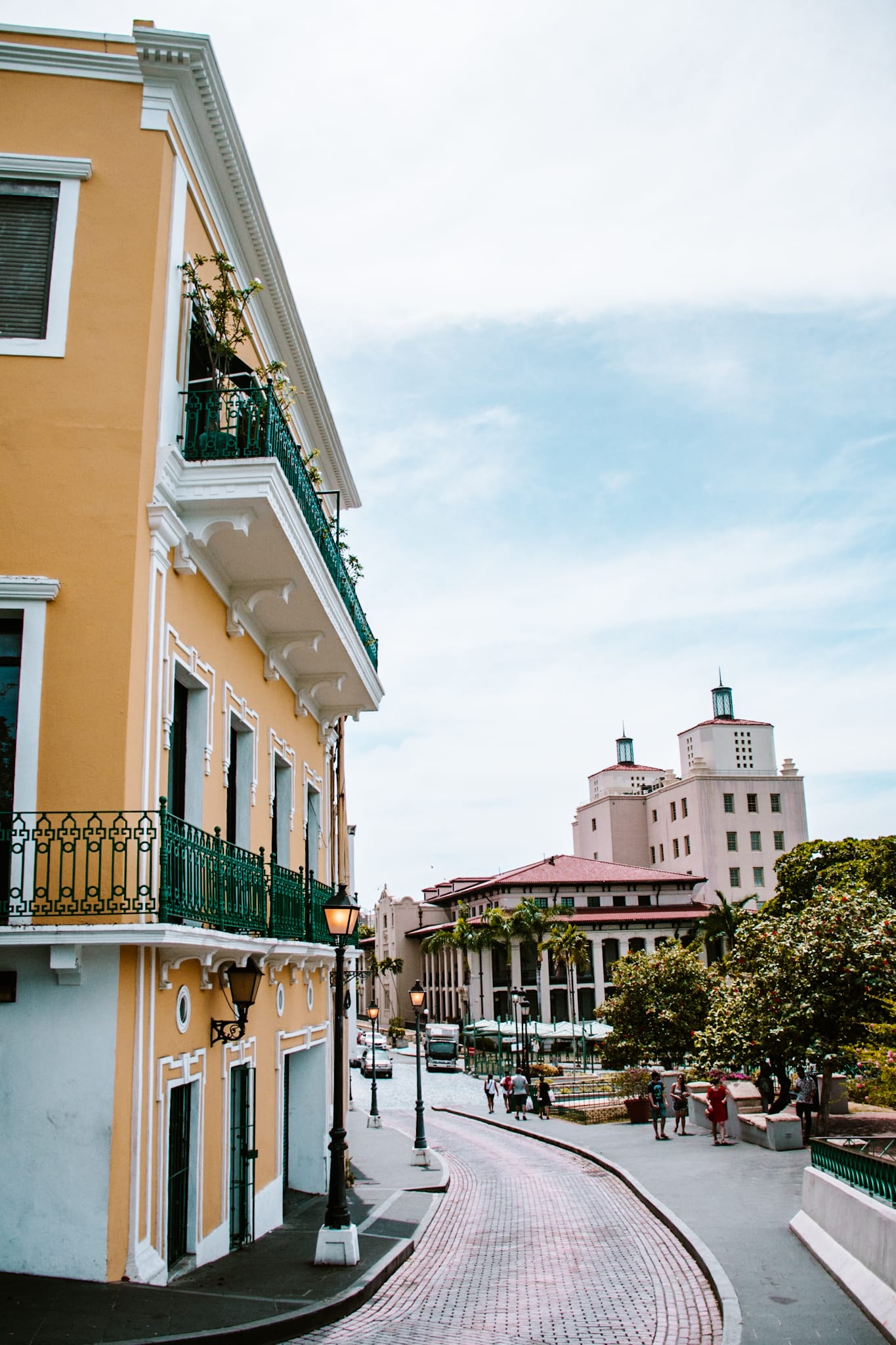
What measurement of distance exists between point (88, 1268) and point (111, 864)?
9.73ft

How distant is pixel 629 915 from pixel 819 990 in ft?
203

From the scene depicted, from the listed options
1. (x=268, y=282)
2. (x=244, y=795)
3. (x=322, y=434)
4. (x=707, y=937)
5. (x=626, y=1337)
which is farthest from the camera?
(x=707, y=937)

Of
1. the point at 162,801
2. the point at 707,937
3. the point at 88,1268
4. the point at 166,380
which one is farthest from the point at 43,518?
the point at 707,937

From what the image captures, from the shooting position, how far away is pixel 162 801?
29.4 ft

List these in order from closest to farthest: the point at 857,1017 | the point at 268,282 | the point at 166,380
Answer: the point at 166,380 < the point at 268,282 < the point at 857,1017

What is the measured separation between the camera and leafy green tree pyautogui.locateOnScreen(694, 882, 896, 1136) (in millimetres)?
20344

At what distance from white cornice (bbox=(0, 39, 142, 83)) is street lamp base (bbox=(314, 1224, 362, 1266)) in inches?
456

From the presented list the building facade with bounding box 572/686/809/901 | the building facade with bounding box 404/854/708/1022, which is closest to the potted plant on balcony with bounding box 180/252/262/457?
the building facade with bounding box 404/854/708/1022

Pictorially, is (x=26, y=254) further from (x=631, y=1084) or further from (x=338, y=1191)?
(x=631, y=1084)

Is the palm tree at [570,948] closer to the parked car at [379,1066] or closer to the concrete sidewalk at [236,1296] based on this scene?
the parked car at [379,1066]

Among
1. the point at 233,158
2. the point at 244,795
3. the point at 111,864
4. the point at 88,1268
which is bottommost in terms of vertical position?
the point at 88,1268

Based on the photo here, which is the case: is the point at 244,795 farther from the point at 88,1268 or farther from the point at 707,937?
the point at 707,937

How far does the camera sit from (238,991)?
11.3m

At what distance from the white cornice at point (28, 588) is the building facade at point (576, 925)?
72286 millimetres
